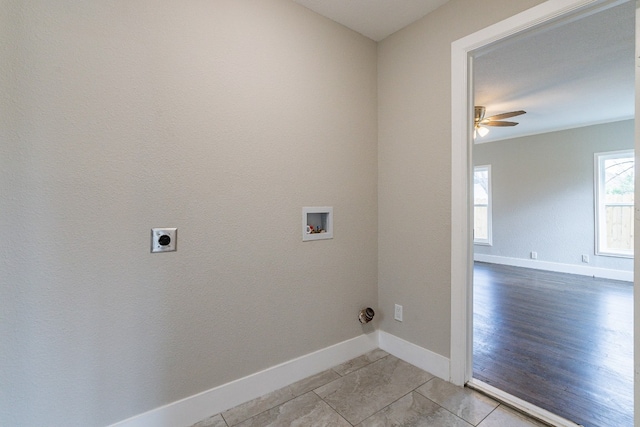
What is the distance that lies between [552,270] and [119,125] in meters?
6.77

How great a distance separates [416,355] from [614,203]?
5133mm

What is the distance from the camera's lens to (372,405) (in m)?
1.66

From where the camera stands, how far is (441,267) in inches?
76.3

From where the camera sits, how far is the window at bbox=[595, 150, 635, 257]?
15.5 feet

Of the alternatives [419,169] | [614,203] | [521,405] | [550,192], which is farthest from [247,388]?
[614,203]

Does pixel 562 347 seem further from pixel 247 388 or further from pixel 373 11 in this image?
pixel 373 11

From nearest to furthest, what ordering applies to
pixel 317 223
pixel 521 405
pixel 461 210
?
pixel 521 405
pixel 461 210
pixel 317 223

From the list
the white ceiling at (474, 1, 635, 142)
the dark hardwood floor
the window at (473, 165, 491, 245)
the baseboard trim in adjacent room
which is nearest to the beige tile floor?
the baseboard trim in adjacent room

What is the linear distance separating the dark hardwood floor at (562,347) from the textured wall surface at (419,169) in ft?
2.01

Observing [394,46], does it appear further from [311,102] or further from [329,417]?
[329,417]

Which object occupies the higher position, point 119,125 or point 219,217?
point 119,125

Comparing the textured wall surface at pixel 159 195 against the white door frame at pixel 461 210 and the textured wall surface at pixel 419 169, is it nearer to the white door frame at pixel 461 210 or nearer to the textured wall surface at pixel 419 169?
the textured wall surface at pixel 419 169

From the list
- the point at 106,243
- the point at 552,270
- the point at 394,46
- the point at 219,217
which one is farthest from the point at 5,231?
the point at 552,270

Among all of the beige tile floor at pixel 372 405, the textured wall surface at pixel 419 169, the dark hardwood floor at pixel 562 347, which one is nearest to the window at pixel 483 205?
the dark hardwood floor at pixel 562 347
